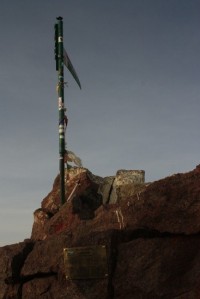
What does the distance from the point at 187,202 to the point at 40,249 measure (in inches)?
140

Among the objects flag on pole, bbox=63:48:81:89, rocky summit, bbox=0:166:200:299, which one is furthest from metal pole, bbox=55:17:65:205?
rocky summit, bbox=0:166:200:299

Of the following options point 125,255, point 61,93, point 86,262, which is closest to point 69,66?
point 61,93

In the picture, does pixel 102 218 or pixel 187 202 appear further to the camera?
pixel 102 218

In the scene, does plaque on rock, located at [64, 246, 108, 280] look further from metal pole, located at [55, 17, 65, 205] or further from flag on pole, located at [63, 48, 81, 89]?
flag on pole, located at [63, 48, 81, 89]

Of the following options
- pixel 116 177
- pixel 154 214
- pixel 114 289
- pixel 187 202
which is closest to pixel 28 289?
pixel 114 289

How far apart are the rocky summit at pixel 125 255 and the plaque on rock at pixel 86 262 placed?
Answer: 2cm

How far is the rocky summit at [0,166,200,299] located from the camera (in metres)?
9.72

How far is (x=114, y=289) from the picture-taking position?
32.4 feet

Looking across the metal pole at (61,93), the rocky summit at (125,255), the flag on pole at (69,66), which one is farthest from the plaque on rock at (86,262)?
the flag on pole at (69,66)

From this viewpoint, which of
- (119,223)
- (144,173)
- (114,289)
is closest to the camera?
(114,289)

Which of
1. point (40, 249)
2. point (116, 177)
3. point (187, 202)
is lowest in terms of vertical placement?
point (40, 249)

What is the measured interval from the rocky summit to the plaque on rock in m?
0.02

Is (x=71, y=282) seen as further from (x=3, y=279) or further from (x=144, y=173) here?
(x=144, y=173)

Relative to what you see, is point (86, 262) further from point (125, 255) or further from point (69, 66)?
point (69, 66)
